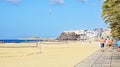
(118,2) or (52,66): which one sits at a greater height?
(118,2)

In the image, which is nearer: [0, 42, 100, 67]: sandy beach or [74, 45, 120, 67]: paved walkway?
[74, 45, 120, 67]: paved walkway

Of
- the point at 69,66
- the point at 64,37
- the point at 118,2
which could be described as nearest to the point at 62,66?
the point at 69,66

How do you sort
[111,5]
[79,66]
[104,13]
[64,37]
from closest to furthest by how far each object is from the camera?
[79,66], [111,5], [104,13], [64,37]

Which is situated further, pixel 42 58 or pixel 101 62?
pixel 42 58

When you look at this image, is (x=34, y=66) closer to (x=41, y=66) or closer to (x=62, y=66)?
(x=41, y=66)

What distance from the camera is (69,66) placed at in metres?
17.2

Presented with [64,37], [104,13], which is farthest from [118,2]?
[64,37]

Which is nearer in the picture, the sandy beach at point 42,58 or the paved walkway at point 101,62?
the paved walkway at point 101,62

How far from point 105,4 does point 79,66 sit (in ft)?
14.9

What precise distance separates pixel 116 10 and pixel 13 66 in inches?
252

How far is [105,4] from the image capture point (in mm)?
18828

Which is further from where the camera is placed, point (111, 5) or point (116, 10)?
point (111, 5)

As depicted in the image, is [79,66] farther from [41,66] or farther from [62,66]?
[41,66]

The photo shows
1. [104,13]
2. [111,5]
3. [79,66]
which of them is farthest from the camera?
[104,13]
